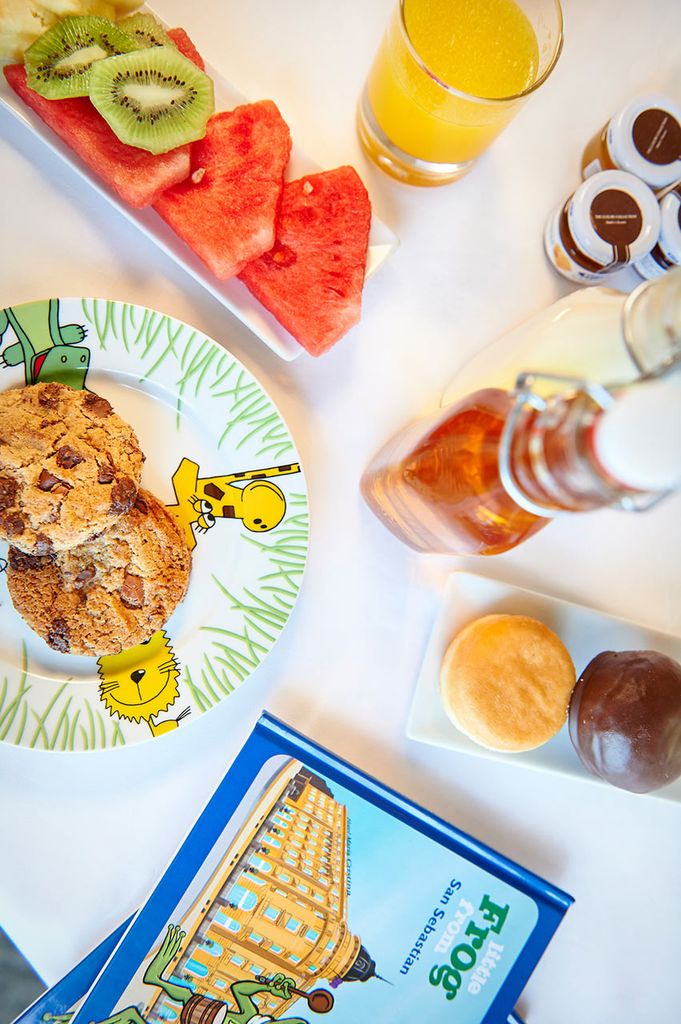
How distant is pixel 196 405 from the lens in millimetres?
1048

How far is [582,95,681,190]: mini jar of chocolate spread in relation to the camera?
3.55 feet

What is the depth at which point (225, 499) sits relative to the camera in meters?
1.06

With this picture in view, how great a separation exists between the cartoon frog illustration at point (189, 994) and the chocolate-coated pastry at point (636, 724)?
22.9 inches

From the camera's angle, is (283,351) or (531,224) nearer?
(283,351)

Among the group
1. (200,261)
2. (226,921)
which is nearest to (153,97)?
(200,261)

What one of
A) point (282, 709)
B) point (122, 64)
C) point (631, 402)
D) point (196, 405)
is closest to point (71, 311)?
point (196, 405)

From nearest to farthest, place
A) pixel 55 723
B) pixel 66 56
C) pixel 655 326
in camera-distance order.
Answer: pixel 655 326
pixel 66 56
pixel 55 723

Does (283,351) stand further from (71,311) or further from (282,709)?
(282,709)

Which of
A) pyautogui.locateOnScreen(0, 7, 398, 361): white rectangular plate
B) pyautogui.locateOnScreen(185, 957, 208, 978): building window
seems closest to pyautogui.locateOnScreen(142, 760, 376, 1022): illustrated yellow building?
pyautogui.locateOnScreen(185, 957, 208, 978): building window

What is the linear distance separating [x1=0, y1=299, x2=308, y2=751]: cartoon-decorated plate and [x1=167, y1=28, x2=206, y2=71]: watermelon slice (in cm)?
35

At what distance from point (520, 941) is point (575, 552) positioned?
62cm

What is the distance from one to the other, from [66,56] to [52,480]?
0.53 meters

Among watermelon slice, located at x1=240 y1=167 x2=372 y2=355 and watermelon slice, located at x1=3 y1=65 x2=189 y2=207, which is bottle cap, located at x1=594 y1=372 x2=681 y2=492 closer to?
watermelon slice, located at x1=240 y1=167 x2=372 y2=355

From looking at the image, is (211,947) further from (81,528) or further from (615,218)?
(615,218)
